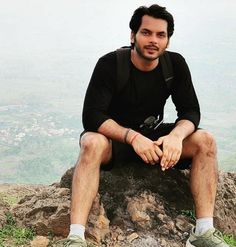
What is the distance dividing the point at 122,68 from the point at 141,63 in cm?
28

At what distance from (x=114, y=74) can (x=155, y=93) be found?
0.64 m

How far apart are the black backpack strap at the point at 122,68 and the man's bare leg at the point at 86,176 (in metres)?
0.81

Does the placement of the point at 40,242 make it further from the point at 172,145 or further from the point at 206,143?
the point at 206,143

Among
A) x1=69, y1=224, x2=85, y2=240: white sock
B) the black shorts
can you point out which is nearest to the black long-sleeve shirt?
the black shorts

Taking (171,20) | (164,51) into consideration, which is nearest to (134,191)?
(164,51)

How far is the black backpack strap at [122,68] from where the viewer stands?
5.99 meters

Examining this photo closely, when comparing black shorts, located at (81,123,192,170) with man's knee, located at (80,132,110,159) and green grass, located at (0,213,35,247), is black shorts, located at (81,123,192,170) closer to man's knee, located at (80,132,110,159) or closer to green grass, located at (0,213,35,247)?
man's knee, located at (80,132,110,159)

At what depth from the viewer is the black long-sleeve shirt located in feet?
19.4

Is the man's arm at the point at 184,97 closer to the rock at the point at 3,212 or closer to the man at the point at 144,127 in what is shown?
the man at the point at 144,127

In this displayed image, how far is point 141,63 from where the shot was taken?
20.1 ft

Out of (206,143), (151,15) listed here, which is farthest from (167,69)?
(206,143)

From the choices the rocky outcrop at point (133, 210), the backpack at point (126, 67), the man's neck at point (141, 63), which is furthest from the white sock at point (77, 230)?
the man's neck at point (141, 63)

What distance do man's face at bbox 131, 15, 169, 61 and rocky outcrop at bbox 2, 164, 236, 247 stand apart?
1.73 m

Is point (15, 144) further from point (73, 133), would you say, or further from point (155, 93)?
point (155, 93)
